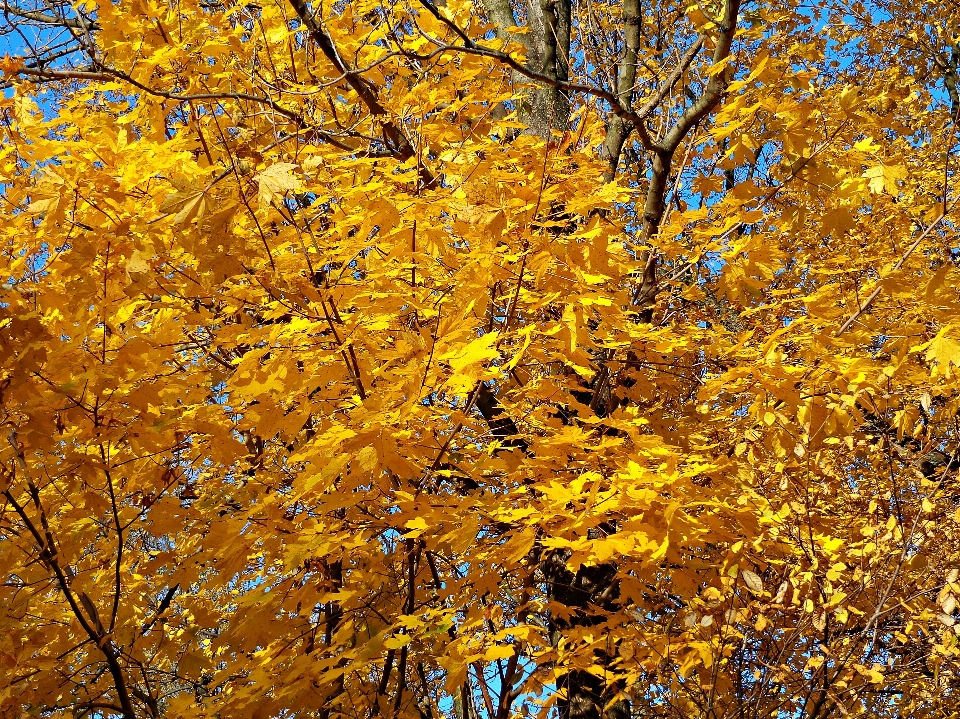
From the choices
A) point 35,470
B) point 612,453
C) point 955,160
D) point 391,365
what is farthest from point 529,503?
point 955,160

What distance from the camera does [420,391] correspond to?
212cm

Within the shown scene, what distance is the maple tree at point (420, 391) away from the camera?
2371 millimetres

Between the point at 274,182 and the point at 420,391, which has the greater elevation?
the point at 274,182

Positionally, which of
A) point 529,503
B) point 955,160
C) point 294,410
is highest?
point 955,160

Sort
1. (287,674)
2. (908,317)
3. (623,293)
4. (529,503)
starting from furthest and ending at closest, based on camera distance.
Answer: (908,317)
(623,293)
(529,503)
(287,674)

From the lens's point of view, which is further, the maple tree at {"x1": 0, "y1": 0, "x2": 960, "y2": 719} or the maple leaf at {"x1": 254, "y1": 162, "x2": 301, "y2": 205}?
the maple tree at {"x1": 0, "y1": 0, "x2": 960, "y2": 719}

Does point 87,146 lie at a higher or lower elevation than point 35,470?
higher

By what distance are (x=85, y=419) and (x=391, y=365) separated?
3.82 feet

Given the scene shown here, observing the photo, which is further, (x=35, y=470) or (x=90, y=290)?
(x=35, y=470)

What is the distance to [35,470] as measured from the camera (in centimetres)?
294

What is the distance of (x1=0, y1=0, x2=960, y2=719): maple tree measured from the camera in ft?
7.78

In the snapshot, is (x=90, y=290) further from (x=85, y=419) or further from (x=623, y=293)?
(x=623, y=293)

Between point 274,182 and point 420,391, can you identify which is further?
point 420,391

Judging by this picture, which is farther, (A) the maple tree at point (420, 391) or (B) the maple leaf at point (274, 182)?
(A) the maple tree at point (420, 391)
